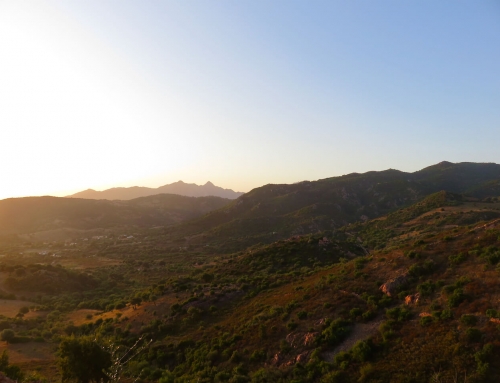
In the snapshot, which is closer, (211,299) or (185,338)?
(185,338)

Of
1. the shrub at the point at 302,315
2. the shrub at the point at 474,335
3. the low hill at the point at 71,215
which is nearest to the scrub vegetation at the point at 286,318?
the shrub at the point at 474,335

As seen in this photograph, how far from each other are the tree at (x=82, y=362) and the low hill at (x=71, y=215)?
470 feet

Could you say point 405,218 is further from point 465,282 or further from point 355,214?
point 465,282

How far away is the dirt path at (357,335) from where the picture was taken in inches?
661

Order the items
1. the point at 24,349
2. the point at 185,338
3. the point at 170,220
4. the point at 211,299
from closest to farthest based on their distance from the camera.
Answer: the point at 185,338
the point at 24,349
the point at 211,299
the point at 170,220

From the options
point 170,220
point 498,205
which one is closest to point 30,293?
point 498,205

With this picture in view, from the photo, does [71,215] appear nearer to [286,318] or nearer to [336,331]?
[286,318]

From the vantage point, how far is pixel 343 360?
15.7m

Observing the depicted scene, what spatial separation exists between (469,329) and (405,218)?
65.7 metres

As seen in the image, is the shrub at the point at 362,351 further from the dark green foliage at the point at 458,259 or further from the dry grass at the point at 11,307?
the dry grass at the point at 11,307

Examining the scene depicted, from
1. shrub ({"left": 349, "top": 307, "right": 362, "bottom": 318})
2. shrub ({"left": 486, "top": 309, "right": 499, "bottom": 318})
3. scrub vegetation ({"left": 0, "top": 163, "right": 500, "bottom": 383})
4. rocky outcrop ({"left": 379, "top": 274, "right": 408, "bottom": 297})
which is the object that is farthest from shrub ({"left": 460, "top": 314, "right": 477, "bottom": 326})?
shrub ({"left": 349, "top": 307, "right": 362, "bottom": 318})

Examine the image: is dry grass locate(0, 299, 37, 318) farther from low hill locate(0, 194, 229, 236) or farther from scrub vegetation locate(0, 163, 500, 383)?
low hill locate(0, 194, 229, 236)

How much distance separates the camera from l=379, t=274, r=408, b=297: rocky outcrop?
20844 mm

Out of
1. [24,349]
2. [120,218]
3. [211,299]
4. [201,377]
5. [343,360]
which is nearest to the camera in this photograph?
[343,360]
